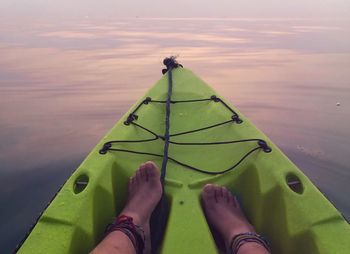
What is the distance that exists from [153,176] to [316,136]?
276 cm

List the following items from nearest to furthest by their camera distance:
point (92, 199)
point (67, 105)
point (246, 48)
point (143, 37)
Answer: point (92, 199), point (67, 105), point (246, 48), point (143, 37)

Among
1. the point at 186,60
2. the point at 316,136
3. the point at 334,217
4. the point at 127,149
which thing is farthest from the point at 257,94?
the point at 334,217

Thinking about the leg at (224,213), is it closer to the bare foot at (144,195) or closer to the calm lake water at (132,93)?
the bare foot at (144,195)

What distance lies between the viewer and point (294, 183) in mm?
2539

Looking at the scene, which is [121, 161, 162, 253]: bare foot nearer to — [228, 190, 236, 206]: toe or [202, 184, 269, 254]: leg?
[202, 184, 269, 254]: leg

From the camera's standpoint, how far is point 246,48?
1000 centimetres

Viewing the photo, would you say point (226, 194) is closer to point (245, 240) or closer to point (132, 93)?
point (245, 240)

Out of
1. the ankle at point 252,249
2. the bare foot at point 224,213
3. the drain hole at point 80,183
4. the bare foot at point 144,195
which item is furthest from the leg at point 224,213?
the drain hole at point 80,183

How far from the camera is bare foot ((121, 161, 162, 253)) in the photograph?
2.44 m

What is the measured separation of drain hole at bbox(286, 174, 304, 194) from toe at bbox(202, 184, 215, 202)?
1.65 ft

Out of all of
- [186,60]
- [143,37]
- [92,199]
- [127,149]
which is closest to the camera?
[92,199]

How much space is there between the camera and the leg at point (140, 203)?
203cm

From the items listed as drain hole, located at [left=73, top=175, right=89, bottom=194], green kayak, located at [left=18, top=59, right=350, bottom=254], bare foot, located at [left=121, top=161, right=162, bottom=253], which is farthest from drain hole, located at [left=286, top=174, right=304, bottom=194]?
drain hole, located at [left=73, top=175, right=89, bottom=194]

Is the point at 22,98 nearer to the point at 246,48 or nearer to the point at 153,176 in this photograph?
the point at 153,176
